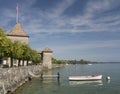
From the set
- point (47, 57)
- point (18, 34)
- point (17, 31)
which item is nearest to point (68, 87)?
point (18, 34)

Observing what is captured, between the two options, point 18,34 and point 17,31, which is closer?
point 18,34

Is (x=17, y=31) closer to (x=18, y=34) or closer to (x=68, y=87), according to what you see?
(x=18, y=34)

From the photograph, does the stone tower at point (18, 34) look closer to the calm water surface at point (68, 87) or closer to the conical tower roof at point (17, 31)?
the conical tower roof at point (17, 31)

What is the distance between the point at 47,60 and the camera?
9969 centimetres

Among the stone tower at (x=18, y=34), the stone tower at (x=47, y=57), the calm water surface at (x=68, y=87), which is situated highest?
the stone tower at (x=18, y=34)

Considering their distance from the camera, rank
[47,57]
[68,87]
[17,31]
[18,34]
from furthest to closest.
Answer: [47,57]
[17,31]
[18,34]
[68,87]

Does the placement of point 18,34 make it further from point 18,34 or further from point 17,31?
point 17,31

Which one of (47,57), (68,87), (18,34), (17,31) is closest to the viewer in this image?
(68,87)

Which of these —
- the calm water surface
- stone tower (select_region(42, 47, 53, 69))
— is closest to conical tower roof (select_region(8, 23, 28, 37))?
stone tower (select_region(42, 47, 53, 69))

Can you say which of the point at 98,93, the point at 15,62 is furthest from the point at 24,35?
the point at 98,93

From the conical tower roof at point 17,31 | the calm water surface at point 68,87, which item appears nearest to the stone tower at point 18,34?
the conical tower roof at point 17,31

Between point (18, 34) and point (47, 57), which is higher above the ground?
point (18, 34)

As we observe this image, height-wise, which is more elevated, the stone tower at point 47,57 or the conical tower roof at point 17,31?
the conical tower roof at point 17,31

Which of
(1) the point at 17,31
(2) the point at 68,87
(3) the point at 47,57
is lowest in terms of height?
(2) the point at 68,87
